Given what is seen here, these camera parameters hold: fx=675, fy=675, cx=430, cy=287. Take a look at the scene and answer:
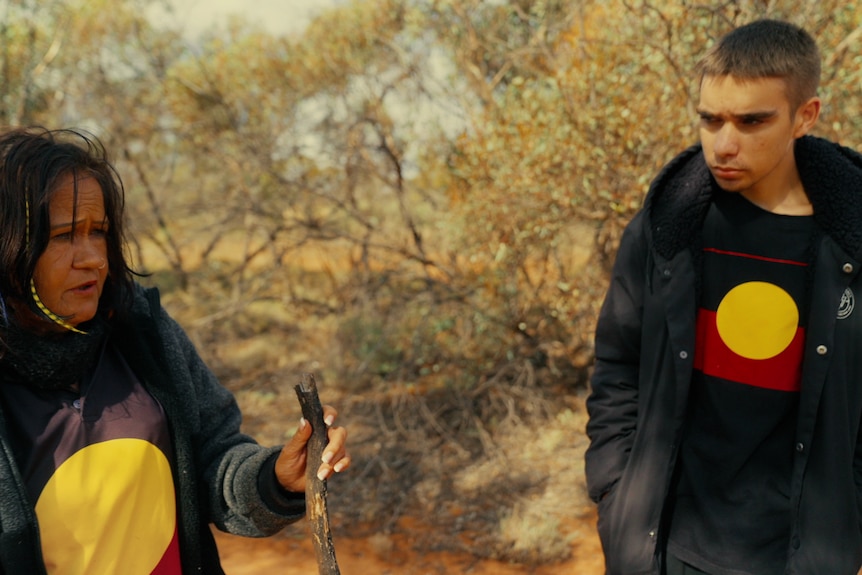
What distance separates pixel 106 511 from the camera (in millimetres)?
1346

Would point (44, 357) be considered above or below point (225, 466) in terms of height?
above

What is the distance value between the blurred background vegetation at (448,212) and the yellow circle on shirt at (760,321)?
105 inches

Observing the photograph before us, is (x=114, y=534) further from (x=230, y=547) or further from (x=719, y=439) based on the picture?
(x=230, y=547)

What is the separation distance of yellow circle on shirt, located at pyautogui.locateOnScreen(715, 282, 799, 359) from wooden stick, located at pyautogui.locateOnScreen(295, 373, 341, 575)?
1035mm

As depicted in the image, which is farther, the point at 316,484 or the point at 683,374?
the point at 683,374

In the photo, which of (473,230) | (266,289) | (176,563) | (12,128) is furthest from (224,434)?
(266,289)

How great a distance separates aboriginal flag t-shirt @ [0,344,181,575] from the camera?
1308 millimetres

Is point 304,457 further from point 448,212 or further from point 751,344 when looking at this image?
point 448,212

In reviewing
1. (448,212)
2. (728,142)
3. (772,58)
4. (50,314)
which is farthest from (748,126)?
(448,212)

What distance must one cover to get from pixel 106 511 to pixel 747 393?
1.49 meters

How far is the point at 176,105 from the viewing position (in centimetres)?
902

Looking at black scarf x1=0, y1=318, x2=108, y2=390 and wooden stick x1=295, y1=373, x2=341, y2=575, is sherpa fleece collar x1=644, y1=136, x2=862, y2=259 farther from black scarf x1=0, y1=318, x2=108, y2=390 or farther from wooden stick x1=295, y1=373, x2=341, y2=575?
black scarf x1=0, y1=318, x2=108, y2=390

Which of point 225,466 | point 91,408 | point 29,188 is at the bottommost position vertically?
point 225,466

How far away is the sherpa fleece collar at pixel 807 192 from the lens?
5.36 feet
